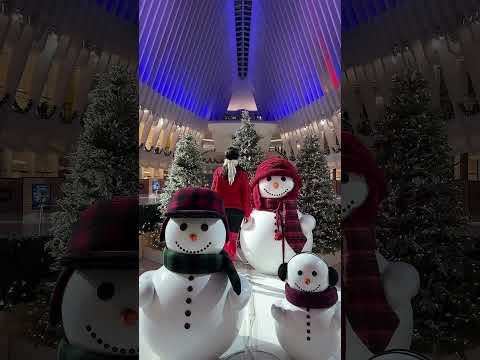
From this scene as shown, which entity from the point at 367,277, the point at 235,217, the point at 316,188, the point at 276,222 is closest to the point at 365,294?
the point at 367,277

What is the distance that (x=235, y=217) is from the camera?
14.8 ft

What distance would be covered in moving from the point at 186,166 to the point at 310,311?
4970 mm

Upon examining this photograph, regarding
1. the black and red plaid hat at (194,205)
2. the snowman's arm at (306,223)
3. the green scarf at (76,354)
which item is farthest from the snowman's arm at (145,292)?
the snowman's arm at (306,223)

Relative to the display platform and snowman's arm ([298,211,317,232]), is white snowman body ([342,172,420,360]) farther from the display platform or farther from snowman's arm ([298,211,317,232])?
snowman's arm ([298,211,317,232])

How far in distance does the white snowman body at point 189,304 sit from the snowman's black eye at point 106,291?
69 centimetres

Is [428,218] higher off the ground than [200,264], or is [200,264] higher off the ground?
[428,218]

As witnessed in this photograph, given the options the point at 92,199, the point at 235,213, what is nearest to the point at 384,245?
the point at 92,199

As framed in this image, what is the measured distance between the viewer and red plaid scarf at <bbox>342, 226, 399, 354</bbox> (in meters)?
1.20

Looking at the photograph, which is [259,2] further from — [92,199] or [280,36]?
[92,199]

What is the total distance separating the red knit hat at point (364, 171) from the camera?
1229 mm

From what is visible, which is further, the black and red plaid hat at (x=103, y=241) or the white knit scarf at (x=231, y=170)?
the white knit scarf at (x=231, y=170)

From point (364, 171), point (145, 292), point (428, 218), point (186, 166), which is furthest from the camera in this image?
point (186, 166)

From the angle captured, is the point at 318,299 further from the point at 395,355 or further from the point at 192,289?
the point at 395,355

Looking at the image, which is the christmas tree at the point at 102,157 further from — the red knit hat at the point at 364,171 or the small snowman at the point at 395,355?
the small snowman at the point at 395,355
